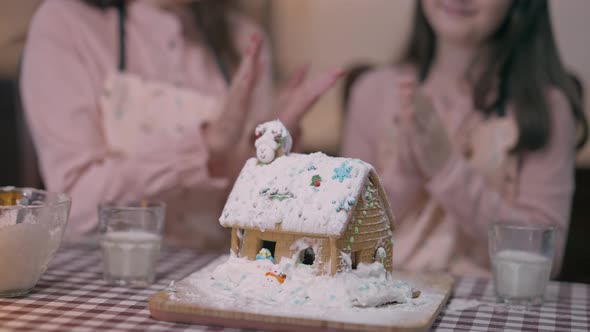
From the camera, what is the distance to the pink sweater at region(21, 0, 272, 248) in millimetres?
1923

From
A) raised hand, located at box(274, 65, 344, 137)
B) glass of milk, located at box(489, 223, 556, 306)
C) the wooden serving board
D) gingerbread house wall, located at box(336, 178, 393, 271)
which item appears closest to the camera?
the wooden serving board

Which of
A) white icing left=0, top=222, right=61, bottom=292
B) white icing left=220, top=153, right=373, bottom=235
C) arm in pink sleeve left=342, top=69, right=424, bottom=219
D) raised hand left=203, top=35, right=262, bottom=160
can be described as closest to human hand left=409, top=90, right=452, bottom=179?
arm in pink sleeve left=342, top=69, right=424, bottom=219

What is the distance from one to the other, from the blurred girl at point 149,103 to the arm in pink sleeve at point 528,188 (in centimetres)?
41

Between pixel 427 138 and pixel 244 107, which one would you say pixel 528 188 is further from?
pixel 244 107

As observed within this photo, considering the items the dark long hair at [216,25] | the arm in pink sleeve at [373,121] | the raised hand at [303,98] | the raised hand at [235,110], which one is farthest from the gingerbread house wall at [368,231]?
the dark long hair at [216,25]

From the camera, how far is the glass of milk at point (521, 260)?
1.39 m

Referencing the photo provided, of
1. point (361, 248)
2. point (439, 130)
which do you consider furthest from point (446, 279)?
point (439, 130)

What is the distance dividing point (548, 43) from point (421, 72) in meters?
0.37

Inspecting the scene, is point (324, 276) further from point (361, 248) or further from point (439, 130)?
point (439, 130)

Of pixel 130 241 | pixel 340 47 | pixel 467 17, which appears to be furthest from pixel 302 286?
pixel 340 47

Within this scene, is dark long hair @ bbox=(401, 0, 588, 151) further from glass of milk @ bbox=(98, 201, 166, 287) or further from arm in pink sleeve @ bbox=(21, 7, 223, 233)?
glass of milk @ bbox=(98, 201, 166, 287)

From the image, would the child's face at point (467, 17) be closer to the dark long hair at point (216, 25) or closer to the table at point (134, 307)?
the dark long hair at point (216, 25)

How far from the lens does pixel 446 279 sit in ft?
4.85

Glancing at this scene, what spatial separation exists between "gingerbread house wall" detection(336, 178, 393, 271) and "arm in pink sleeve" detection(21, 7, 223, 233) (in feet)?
2.26
